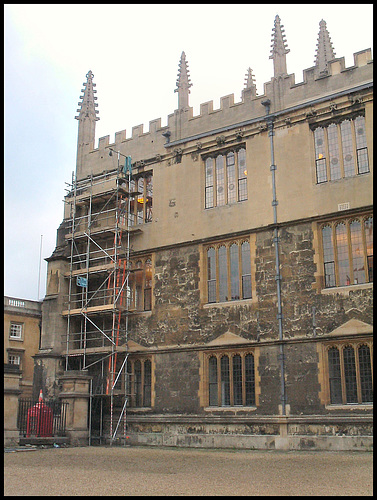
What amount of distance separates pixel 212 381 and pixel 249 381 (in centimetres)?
160

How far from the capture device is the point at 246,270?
70.4 ft

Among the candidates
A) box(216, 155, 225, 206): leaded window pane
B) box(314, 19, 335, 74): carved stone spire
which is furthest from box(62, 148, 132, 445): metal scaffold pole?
box(314, 19, 335, 74): carved stone spire

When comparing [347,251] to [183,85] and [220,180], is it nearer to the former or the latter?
[220,180]

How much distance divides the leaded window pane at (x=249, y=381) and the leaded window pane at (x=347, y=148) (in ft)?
24.2

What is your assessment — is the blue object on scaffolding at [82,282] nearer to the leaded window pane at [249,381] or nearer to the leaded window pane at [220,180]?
the leaded window pane at [220,180]

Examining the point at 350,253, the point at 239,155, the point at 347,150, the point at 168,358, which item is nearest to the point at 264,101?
the point at 239,155

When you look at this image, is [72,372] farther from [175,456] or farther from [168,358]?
[175,456]

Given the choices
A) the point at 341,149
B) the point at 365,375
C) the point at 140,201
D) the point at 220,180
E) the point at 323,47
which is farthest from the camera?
the point at 323,47

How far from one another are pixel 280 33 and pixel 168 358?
13.5m

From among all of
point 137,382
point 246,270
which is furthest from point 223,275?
point 137,382

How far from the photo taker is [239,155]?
75.3 feet

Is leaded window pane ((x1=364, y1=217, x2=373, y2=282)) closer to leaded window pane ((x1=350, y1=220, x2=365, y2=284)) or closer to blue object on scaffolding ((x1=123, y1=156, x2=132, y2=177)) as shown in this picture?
leaded window pane ((x1=350, y1=220, x2=365, y2=284))

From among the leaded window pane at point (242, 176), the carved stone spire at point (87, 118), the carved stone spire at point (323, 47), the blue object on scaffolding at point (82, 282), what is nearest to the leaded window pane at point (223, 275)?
the leaded window pane at point (242, 176)

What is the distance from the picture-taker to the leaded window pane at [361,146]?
65.1 feet
